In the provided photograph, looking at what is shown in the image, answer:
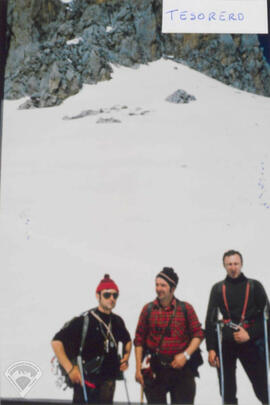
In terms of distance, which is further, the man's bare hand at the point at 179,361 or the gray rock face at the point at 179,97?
the gray rock face at the point at 179,97

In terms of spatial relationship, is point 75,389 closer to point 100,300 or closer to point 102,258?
point 100,300

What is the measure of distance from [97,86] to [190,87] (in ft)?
1.78

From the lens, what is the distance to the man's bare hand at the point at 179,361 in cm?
162

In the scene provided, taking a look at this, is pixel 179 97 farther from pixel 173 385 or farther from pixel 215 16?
pixel 173 385

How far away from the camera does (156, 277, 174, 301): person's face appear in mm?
1729

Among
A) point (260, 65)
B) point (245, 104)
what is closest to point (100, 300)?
point (245, 104)

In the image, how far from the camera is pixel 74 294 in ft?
5.89

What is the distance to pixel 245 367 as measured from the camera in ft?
5.52

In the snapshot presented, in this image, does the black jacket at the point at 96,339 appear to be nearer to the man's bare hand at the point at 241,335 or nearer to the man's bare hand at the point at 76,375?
the man's bare hand at the point at 76,375

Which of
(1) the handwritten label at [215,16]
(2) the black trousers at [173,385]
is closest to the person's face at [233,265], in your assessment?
(2) the black trousers at [173,385]

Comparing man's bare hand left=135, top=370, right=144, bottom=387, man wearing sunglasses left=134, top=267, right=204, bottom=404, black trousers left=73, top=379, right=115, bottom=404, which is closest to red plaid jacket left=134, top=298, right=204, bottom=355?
man wearing sunglasses left=134, top=267, right=204, bottom=404

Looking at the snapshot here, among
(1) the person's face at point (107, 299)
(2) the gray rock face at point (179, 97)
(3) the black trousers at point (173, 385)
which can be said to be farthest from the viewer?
(2) the gray rock face at point (179, 97)

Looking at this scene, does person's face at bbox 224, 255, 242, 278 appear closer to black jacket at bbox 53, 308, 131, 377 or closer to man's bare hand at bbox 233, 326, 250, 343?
man's bare hand at bbox 233, 326, 250, 343

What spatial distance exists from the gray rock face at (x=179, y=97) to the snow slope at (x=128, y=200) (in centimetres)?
4
